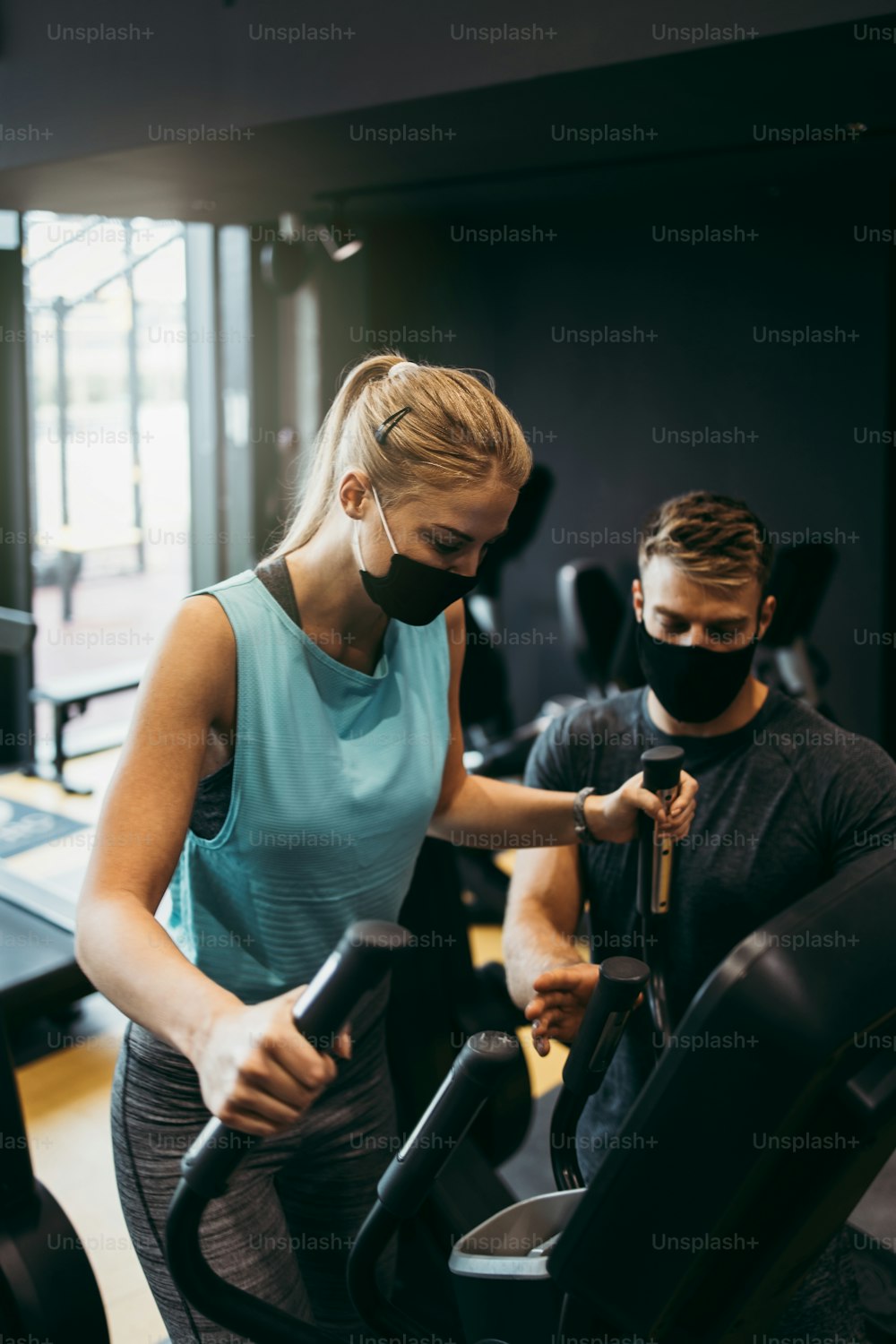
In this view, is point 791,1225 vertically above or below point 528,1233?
above

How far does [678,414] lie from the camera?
5.81 metres

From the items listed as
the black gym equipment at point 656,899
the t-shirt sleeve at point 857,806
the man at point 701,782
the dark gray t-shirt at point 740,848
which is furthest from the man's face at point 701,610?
the black gym equipment at point 656,899

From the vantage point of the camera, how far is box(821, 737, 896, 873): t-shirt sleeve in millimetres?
1734


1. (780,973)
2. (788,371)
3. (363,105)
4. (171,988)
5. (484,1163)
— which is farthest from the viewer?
(788,371)

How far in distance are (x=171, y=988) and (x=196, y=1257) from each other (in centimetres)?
29

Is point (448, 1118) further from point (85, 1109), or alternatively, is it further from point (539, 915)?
point (85, 1109)

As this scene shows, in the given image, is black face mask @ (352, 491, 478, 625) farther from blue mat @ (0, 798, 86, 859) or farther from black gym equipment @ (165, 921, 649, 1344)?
blue mat @ (0, 798, 86, 859)

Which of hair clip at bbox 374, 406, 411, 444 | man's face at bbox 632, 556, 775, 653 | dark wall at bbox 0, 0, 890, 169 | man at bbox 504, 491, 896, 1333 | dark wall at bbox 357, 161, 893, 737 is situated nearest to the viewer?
hair clip at bbox 374, 406, 411, 444

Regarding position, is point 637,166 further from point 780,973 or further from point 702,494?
point 780,973

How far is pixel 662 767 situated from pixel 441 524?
0.39 meters

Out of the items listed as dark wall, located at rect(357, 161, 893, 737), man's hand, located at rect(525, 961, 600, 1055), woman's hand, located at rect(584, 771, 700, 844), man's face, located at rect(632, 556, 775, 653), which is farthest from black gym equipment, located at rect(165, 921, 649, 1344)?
dark wall, located at rect(357, 161, 893, 737)

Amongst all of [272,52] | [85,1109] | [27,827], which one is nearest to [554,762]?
[85,1109]

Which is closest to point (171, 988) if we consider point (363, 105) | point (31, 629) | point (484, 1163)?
point (484, 1163)

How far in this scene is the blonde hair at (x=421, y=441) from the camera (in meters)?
1.38
